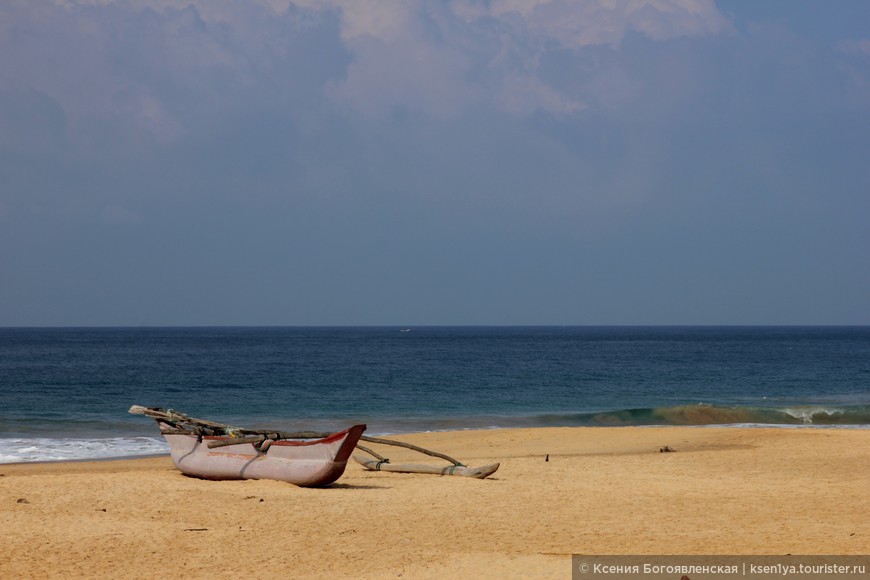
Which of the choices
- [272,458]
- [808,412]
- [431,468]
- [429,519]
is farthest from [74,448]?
[808,412]

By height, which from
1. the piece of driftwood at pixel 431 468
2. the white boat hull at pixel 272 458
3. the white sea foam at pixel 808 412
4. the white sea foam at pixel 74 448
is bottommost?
the white sea foam at pixel 74 448

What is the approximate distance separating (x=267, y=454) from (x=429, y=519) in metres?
4.51

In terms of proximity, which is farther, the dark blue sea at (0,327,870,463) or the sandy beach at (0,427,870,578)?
the dark blue sea at (0,327,870,463)

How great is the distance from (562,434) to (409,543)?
16.9 metres

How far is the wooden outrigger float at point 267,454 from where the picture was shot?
1508 centimetres

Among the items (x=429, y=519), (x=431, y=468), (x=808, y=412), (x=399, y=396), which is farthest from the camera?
(x=399, y=396)

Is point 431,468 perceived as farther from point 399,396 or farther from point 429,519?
point 399,396

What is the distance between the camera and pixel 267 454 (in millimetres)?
15891

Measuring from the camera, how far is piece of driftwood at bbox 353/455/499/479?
16.5 meters

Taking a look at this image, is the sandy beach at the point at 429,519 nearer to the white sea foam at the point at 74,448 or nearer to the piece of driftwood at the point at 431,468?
the piece of driftwood at the point at 431,468

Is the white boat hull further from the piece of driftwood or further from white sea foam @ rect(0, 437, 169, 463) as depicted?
white sea foam @ rect(0, 437, 169, 463)

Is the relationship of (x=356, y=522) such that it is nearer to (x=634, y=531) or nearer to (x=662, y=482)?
(x=634, y=531)

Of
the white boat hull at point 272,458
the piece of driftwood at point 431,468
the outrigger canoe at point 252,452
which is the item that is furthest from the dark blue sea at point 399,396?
the piece of driftwood at point 431,468

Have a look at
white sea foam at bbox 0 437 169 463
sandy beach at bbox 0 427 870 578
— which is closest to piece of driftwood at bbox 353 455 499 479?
sandy beach at bbox 0 427 870 578
